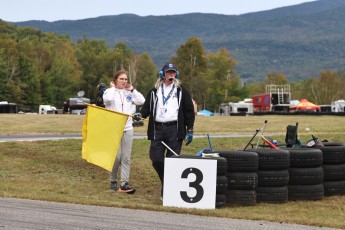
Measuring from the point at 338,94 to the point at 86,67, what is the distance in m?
43.8

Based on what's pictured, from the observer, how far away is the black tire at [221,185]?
33.3 feet

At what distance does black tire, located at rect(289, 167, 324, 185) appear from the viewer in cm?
1116

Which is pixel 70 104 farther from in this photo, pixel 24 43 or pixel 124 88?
pixel 124 88

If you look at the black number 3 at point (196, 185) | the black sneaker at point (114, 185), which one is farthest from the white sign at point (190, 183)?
the black sneaker at point (114, 185)

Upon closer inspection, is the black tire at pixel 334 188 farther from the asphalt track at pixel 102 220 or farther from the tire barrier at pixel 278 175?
A: the asphalt track at pixel 102 220

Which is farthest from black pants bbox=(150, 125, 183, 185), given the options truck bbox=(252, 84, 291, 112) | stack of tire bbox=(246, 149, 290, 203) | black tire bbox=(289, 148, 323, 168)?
truck bbox=(252, 84, 291, 112)

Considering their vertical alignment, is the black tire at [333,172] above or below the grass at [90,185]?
above

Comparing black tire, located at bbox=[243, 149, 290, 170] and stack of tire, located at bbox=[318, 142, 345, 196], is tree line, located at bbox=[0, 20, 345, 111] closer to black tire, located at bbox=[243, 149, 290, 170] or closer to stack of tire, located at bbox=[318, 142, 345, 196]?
stack of tire, located at bbox=[318, 142, 345, 196]

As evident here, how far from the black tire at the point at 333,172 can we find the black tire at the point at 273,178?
0.96 meters

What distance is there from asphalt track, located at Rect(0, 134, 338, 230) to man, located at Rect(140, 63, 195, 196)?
1676mm

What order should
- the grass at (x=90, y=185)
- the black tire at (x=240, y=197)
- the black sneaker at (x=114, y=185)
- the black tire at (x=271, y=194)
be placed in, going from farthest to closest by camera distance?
the black sneaker at (x=114, y=185)
the black tire at (x=271, y=194)
the black tire at (x=240, y=197)
the grass at (x=90, y=185)

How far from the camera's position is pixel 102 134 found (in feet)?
39.2

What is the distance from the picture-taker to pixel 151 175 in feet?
45.1

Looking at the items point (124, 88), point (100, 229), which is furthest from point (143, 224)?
point (124, 88)
